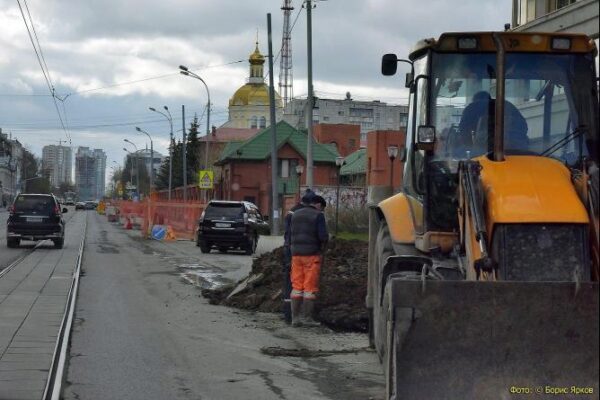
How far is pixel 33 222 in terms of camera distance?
28.8 meters

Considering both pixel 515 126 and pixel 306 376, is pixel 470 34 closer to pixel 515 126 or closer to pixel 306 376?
pixel 515 126

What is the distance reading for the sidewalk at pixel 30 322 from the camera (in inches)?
303

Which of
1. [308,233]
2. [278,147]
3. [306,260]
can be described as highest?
[278,147]

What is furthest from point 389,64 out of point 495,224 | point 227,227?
point 227,227

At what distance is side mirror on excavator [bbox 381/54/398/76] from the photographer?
7871 mm

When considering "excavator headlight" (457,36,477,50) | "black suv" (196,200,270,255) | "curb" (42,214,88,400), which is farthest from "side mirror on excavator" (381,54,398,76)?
"black suv" (196,200,270,255)

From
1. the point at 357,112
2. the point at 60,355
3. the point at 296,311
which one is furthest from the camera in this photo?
the point at 357,112

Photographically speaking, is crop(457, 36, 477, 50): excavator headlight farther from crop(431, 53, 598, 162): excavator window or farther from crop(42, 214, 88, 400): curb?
crop(42, 214, 88, 400): curb

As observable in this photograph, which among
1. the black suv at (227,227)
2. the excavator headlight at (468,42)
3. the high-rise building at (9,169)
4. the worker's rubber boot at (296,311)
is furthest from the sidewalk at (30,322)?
the high-rise building at (9,169)

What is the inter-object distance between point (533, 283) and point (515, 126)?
6.89ft

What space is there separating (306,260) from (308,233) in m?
0.35

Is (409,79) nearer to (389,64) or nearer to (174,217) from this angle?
(389,64)

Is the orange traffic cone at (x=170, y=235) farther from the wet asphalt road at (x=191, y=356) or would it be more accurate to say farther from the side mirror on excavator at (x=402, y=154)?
the side mirror on excavator at (x=402, y=154)

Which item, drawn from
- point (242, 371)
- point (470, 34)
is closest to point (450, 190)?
point (470, 34)
